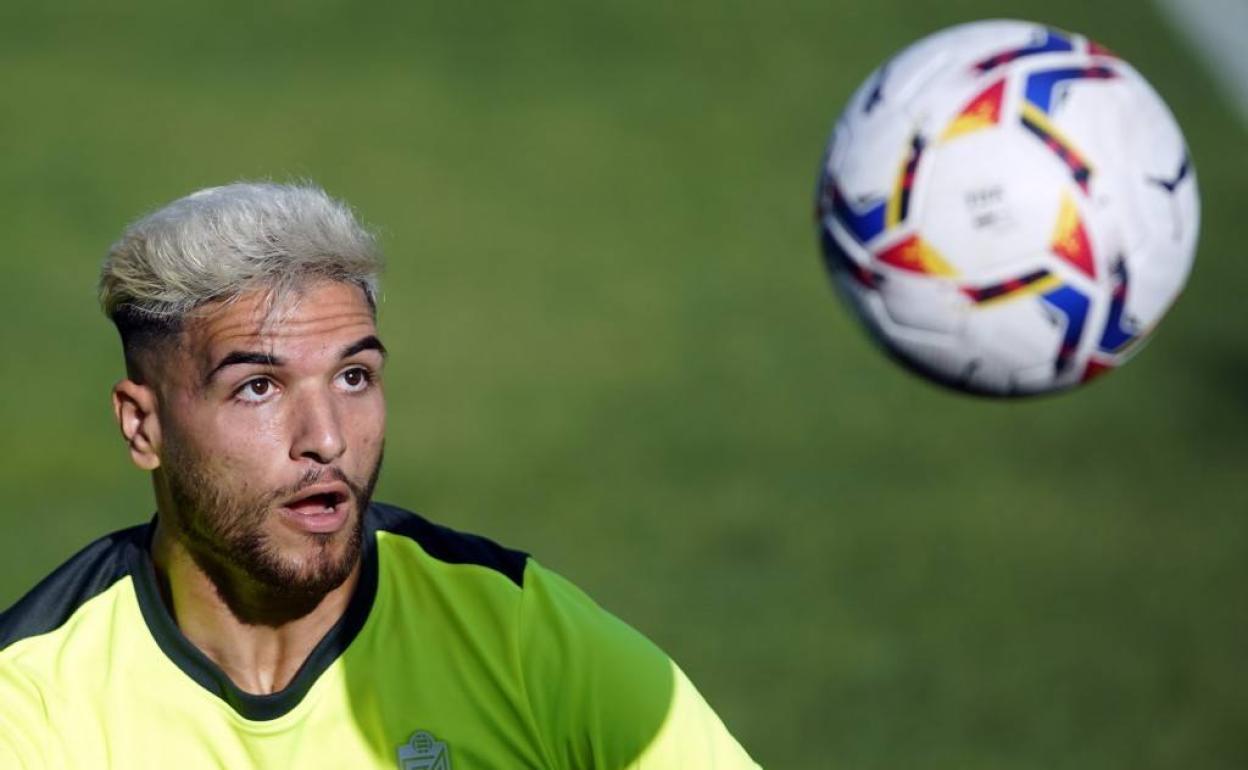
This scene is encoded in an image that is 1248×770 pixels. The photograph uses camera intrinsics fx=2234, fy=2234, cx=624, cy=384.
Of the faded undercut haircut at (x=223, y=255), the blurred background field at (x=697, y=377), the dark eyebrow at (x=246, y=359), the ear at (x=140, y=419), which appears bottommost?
the blurred background field at (x=697, y=377)

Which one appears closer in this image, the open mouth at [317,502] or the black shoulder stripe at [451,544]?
the open mouth at [317,502]

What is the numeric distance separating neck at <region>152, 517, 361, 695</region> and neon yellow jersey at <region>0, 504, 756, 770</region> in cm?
5

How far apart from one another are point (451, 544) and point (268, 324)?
0.78 metres

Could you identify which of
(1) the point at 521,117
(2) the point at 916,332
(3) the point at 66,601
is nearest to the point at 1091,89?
(2) the point at 916,332

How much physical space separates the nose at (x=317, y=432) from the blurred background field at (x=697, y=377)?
416cm

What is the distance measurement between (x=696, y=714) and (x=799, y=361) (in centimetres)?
808

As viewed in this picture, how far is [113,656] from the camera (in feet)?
18.3

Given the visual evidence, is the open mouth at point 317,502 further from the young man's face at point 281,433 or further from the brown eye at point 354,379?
the brown eye at point 354,379

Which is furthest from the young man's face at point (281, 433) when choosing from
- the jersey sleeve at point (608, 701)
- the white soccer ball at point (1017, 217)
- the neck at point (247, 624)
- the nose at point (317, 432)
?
the white soccer ball at point (1017, 217)

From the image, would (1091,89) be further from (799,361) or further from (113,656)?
(799,361)

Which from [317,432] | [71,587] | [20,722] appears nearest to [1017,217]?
[317,432]

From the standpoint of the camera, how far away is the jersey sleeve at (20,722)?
17.5ft

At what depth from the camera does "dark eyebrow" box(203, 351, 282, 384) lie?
5402 millimetres

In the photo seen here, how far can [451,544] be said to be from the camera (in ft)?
18.9
